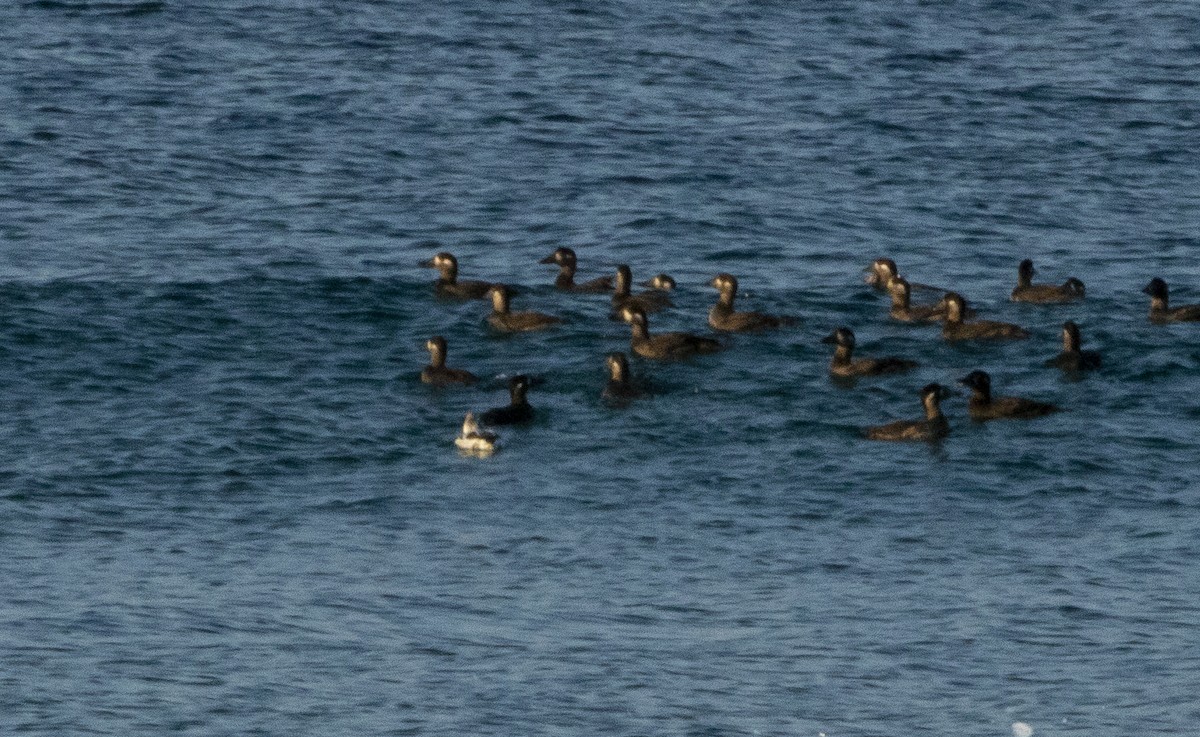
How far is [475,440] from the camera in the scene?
2173cm

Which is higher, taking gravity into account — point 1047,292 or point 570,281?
point 1047,292

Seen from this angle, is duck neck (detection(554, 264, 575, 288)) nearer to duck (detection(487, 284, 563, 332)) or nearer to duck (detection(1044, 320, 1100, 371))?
duck (detection(487, 284, 563, 332))

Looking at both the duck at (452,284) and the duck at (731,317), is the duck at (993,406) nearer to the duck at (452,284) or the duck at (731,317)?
the duck at (731,317)

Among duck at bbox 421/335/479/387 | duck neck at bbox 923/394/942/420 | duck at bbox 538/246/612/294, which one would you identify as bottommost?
duck at bbox 421/335/479/387

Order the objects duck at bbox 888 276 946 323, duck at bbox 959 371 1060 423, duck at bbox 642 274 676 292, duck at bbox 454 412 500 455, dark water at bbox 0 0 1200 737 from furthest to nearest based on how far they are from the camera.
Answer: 1. duck at bbox 642 274 676 292
2. duck at bbox 888 276 946 323
3. duck at bbox 959 371 1060 423
4. duck at bbox 454 412 500 455
5. dark water at bbox 0 0 1200 737

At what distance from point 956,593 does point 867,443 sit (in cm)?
413

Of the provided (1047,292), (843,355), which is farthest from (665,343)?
(1047,292)

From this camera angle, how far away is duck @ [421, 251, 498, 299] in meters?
27.3

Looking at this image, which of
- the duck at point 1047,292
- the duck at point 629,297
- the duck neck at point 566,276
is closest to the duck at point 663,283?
the duck at point 629,297

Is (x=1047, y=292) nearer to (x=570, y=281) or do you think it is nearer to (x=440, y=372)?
(x=570, y=281)

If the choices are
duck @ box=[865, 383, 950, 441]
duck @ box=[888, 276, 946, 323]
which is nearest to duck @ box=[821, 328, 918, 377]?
duck @ box=[865, 383, 950, 441]

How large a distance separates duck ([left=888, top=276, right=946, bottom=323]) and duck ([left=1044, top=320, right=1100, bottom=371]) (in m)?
2.12

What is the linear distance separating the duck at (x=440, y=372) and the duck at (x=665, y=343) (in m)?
1.70

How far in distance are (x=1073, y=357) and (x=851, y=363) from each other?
6.91 feet
